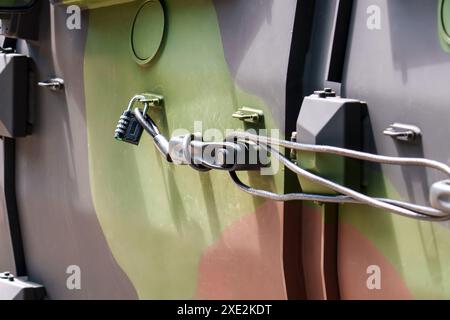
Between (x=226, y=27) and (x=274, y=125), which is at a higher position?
(x=226, y=27)

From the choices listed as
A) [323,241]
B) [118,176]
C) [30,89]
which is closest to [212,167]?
[323,241]

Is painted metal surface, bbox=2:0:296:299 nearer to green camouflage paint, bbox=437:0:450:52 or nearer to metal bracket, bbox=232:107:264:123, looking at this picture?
metal bracket, bbox=232:107:264:123

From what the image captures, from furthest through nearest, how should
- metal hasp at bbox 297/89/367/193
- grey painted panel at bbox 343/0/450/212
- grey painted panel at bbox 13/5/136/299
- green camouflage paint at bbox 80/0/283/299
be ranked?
grey painted panel at bbox 13/5/136/299 → green camouflage paint at bbox 80/0/283/299 → metal hasp at bbox 297/89/367/193 → grey painted panel at bbox 343/0/450/212

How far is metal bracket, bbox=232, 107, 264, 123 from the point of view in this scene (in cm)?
212

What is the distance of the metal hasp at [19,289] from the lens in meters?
3.10

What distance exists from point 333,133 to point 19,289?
1662 millimetres

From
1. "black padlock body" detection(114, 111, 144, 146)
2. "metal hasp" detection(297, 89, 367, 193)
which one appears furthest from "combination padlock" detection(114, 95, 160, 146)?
"metal hasp" detection(297, 89, 367, 193)

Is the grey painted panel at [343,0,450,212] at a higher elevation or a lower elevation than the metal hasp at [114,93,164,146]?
higher

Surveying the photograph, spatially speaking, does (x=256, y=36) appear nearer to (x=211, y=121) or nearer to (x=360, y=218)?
(x=211, y=121)

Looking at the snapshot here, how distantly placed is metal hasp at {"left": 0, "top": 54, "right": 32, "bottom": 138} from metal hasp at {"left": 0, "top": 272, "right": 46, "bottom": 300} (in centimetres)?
52

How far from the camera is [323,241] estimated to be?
1956mm

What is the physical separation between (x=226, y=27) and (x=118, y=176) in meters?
0.68

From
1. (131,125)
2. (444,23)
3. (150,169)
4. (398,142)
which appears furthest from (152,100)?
(444,23)

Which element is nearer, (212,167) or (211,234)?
(212,167)
